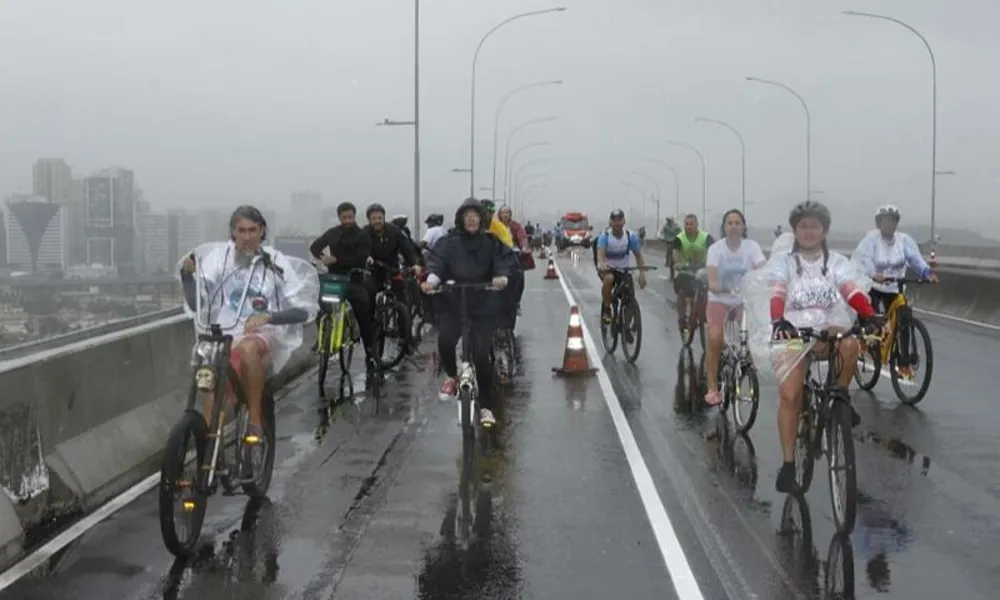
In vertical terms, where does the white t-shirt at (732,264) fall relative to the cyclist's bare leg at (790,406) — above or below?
above

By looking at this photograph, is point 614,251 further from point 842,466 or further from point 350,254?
point 842,466

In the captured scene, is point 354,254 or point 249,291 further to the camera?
point 354,254

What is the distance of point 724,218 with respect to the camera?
11.1 metres

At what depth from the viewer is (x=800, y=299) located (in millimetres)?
7168

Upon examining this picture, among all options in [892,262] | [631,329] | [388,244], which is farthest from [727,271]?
[388,244]

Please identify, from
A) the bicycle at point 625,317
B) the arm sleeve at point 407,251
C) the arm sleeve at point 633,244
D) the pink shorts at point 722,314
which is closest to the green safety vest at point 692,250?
the bicycle at point 625,317

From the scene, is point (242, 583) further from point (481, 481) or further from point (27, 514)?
point (481, 481)

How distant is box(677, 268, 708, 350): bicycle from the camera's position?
14547 millimetres

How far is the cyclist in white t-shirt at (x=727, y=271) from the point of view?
10773 mm

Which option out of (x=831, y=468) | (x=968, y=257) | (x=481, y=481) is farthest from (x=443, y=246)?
(x=968, y=257)

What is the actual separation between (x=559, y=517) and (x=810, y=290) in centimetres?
198

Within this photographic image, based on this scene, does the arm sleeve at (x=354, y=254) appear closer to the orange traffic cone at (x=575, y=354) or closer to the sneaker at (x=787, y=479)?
the orange traffic cone at (x=575, y=354)

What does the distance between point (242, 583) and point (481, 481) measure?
260cm

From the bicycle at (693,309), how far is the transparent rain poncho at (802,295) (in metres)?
6.44
